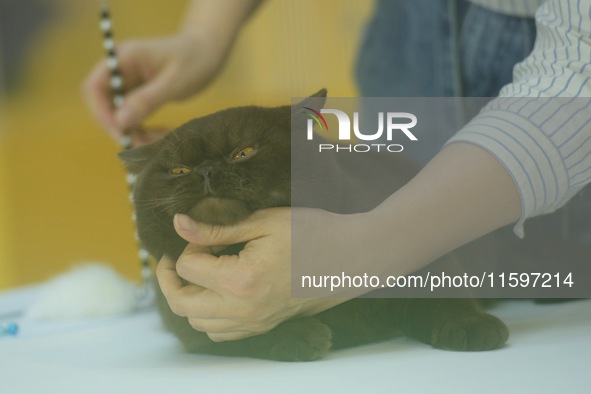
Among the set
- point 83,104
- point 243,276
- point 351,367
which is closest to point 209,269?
point 243,276

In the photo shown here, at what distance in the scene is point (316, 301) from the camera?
539 millimetres

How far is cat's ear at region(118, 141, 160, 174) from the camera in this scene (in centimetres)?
58

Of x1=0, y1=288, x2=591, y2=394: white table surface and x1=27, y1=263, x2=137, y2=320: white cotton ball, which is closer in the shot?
x1=0, y1=288, x2=591, y2=394: white table surface

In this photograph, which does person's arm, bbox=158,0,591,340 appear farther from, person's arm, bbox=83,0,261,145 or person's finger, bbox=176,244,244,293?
person's arm, bbox=83,0,261,145

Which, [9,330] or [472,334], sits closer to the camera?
[472,334]

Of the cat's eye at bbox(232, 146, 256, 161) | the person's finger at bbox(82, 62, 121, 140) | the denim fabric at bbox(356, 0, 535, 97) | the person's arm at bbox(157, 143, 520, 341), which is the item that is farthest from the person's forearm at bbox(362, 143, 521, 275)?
the person's finger at bbox(82, 62, 121, 140)

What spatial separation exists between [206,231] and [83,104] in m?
0.41

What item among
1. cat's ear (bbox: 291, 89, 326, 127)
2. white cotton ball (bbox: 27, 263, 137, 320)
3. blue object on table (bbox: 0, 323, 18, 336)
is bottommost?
blue object on table (bbox: 0, 323, 18, 336)

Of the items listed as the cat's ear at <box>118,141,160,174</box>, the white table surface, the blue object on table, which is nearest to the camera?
the white table surface

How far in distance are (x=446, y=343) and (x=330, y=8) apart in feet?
1.55

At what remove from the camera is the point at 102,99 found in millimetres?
801

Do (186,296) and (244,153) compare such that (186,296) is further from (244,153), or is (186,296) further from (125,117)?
(125,117)

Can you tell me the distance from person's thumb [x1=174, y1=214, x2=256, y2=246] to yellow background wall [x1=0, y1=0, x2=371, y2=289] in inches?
10.7

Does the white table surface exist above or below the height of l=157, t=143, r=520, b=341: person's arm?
below
